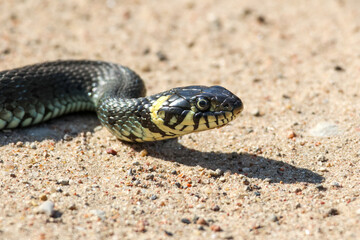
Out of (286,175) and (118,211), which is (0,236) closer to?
(118,211)

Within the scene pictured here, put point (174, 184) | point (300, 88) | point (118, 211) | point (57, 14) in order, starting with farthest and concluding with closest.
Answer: point (57, 14) < point (300, 88) < point (174, 184) < point (118, 211)

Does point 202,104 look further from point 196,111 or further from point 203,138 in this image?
point 203,138

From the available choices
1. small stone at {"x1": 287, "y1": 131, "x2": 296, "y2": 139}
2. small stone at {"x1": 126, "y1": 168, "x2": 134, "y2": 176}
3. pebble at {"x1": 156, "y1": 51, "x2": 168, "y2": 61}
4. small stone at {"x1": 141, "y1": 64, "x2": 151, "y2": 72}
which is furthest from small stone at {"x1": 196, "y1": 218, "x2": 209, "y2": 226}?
pebble at {"x1": 156, "y1": 51, "x2": 168, "y2": 61}

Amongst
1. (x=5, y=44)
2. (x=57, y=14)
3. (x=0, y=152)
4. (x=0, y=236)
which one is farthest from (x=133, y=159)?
(x=57, y=14)

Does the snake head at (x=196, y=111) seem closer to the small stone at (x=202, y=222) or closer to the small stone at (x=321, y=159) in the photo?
the small stone at (x=321, y=159)

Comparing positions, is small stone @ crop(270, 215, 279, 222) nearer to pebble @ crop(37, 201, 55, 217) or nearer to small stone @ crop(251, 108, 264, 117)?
pebble @ crop(37, 201, 55, 217)

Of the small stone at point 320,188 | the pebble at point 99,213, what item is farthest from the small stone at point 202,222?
the small stone at point 320,188
